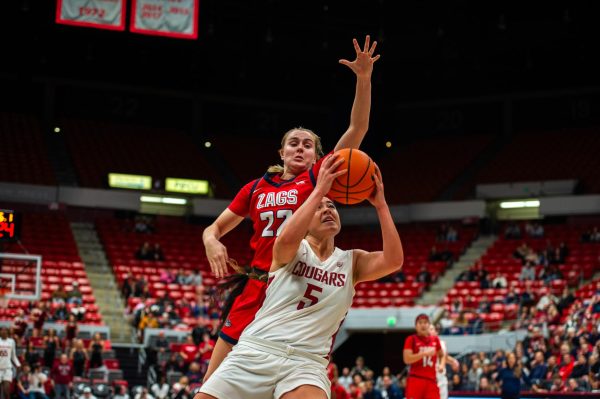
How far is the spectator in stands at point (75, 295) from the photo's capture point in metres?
26.4

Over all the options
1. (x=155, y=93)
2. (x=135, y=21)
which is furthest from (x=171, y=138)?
(x=135, y=21)

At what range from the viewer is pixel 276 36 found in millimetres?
33750

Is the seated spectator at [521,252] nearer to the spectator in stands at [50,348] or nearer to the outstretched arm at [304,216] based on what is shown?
the spectator in stands at [50,348]

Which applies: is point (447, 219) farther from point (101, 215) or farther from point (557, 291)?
point (101, 215)

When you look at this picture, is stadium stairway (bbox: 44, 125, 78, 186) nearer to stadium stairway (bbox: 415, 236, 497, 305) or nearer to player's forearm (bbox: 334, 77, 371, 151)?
stadium stairway (bbox: 415, 236, 497, 305)

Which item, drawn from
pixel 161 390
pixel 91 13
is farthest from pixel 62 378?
pixel 91 13

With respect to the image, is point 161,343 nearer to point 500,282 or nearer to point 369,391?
point 369,391

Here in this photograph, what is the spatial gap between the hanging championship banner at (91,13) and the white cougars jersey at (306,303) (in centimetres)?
1780

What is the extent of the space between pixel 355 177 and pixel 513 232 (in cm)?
2876

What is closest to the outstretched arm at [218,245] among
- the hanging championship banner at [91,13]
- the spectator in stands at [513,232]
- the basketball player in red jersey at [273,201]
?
the basketball player in red jersey at [273,201]

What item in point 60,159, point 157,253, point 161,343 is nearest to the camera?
point 161,343

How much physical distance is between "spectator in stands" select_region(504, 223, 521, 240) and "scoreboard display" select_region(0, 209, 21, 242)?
2099 centimetres

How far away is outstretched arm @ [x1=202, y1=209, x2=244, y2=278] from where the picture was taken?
5.68 m

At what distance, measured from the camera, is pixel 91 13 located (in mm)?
21641
